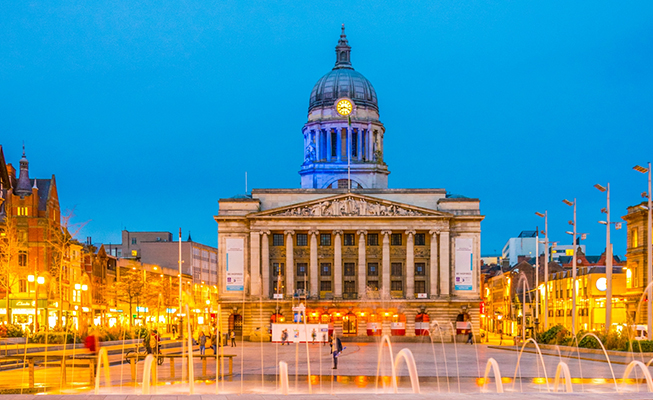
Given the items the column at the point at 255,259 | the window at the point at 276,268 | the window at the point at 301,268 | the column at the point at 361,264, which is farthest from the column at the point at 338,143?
the column at the point at 255,259

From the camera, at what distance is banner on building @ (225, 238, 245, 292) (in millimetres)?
112812

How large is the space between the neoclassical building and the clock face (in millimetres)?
20615

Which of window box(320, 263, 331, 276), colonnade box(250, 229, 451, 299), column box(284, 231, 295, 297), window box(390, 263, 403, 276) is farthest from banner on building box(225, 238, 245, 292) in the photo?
window box(390, 263, 403, 276)

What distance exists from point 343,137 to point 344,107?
22.3 ft

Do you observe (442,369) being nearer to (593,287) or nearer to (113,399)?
(113,399)

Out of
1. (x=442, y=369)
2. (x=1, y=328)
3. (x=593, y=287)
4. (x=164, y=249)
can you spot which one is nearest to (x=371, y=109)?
(x=593, y=287)

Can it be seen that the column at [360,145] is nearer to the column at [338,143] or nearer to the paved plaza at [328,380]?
the column at [338,143]

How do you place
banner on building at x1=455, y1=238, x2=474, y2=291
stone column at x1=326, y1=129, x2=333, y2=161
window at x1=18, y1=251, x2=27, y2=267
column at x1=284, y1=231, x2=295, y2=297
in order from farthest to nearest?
stone column at x1=326, y1=129, x2=333, y2=161 < column at x1=284, y1=231, x2=295, y2=297 < banner on building at x1=455, y1=238, x2=474, y2=291 < window at x1=18, y1=251, x2=27, y2=267

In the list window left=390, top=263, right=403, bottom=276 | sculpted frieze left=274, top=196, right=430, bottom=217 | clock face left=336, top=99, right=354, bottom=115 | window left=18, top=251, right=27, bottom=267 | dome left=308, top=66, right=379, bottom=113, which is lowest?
window left=390, top=263, right=403, bottom=276

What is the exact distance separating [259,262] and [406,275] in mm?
19536

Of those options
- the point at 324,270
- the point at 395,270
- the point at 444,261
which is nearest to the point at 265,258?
the point at 324,270

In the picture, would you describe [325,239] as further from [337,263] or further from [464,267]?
[464,267]

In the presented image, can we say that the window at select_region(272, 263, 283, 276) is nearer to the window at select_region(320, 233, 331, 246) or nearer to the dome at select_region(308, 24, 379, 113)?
the window at select_region(320, 233, 331, 246)

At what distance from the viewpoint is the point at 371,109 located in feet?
473
